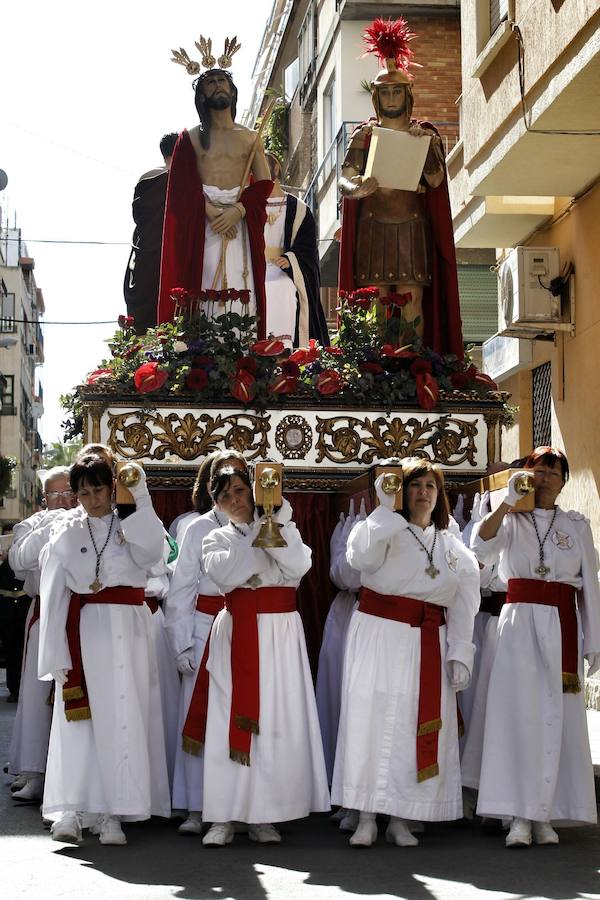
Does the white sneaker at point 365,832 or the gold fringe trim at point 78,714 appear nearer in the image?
the white sneaker at point 365,832

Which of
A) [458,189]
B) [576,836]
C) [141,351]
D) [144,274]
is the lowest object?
[576,836]

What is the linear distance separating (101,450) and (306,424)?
198cm

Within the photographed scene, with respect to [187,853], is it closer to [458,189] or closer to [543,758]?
[543,758]

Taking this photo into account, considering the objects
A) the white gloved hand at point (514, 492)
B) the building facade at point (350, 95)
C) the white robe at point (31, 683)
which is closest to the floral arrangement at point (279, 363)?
the white robe at point (31, 683)

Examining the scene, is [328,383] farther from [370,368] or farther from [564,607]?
[564,607]

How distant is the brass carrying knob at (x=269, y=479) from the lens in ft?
22.5

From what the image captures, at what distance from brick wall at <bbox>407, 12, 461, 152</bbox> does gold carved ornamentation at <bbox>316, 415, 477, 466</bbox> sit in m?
13.7

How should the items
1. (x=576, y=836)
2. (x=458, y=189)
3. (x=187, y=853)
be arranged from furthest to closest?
(x=458, y=189), (x=576, y=836), (x=187, y=853)

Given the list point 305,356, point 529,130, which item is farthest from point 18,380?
point 305,356

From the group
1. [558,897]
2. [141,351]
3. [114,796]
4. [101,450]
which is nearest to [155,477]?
[141,351]

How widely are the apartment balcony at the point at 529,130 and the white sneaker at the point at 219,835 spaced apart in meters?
6.32

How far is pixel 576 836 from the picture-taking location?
23.3 ft

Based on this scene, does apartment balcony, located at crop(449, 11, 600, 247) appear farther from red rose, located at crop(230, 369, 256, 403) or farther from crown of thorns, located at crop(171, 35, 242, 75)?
red rose, located at crop(230, 369, 256, 403)

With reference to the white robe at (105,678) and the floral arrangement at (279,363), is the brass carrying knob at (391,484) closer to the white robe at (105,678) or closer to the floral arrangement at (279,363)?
the white robe at (105,678)
